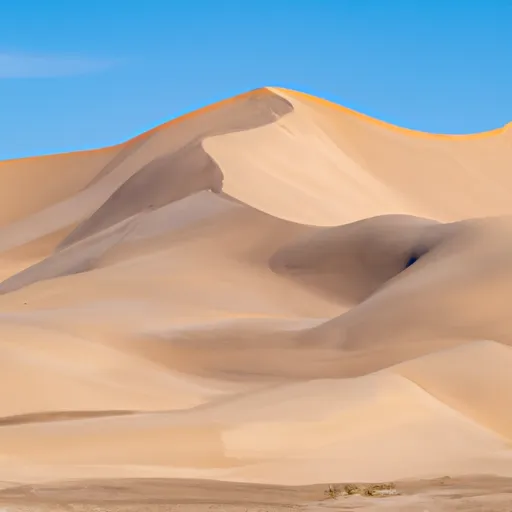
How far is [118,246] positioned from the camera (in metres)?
34.7

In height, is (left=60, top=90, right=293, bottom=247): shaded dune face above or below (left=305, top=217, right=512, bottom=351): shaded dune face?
above

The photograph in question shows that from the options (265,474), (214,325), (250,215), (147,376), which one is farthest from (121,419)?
(250,215)

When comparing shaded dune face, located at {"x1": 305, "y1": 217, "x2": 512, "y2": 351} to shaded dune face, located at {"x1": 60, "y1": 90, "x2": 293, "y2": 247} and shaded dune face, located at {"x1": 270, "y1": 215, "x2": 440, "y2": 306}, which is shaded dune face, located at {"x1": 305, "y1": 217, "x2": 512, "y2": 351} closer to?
shaded dune face, located at {"x1": 270, "y1": 215, "x2": 440, "y2": 306}

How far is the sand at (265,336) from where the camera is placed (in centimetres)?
1177

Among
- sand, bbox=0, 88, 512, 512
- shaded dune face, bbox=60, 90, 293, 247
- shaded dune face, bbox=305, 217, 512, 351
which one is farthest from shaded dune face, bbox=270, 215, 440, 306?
A: shaded dune face, bbox=60, 90, 293, 247

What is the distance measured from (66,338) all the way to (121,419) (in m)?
6.73

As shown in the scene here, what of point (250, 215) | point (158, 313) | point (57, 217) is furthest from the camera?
point (57, 217)

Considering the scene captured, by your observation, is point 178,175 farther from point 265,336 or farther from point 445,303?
point 445,303

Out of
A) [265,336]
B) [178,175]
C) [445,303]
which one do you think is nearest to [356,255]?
[445,303]

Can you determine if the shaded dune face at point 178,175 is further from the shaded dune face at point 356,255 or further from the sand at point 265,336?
the shaded dune face at point 356,255

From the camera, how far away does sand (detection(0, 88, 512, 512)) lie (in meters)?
11.8

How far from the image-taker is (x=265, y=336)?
2288cm

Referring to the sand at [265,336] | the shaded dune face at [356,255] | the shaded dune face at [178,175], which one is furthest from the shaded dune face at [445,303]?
the shaded dune face at [178,175]

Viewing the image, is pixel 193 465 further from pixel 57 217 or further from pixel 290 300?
pixel 57 217
